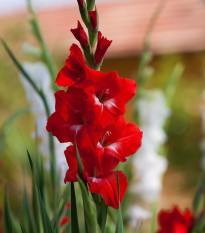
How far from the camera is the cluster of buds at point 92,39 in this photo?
1.39ft

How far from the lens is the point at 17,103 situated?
3.08 meters

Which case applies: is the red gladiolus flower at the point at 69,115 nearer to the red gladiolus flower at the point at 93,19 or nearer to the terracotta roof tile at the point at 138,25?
the red gladiolus flower at the point at 93,19

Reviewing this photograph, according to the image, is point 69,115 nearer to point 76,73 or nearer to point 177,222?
point 76,73

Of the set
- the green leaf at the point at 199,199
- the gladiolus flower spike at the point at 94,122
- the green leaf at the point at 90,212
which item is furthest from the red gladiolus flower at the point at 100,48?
the green leaf at the point at 199,199

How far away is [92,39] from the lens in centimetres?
43

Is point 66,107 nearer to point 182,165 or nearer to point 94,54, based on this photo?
point 94,54

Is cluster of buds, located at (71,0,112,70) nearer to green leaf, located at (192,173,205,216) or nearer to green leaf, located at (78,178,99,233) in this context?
green leaf, located at (78,178,99,233)

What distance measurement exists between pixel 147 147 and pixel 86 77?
0.71m

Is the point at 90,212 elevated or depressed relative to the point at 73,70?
depressed

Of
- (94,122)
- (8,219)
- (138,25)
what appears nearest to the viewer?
(94,122)

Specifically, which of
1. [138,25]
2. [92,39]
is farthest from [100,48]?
[138,25]

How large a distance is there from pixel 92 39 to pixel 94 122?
0.07 m

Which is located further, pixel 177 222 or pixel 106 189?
pixel 177 222

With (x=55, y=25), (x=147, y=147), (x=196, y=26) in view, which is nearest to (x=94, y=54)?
(x=147, y=147)
